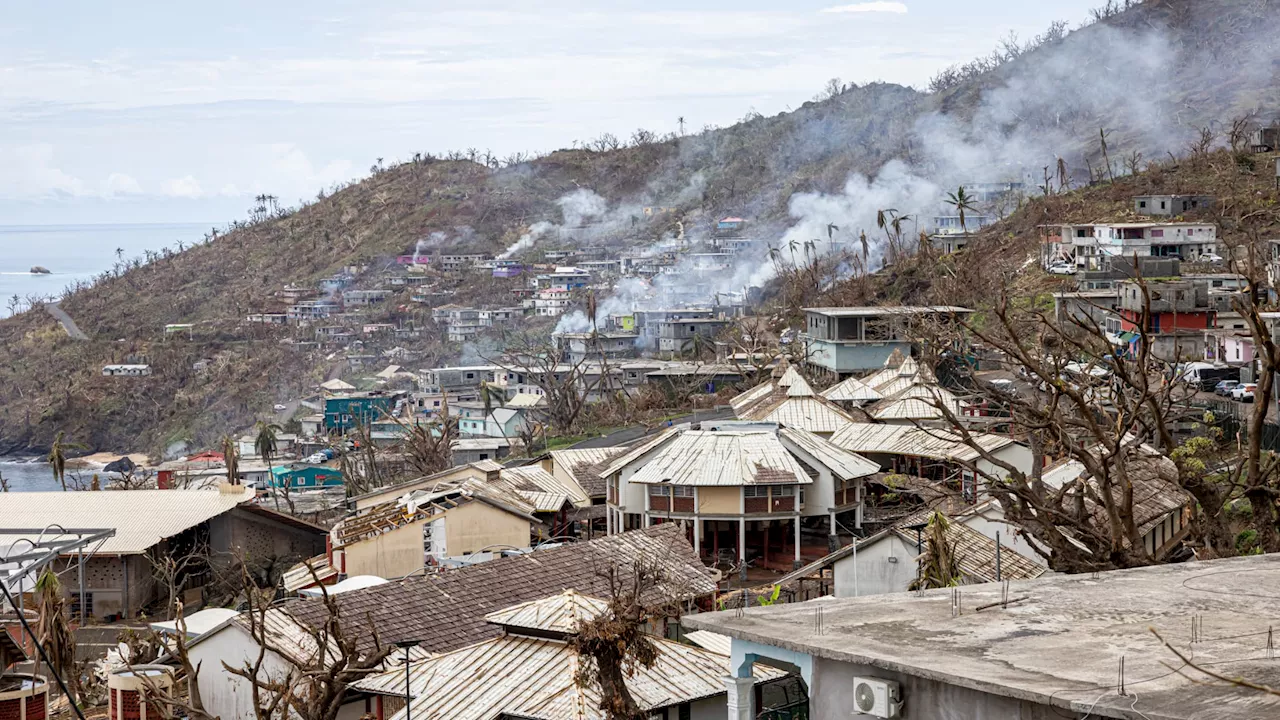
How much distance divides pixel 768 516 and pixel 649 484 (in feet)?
7.72

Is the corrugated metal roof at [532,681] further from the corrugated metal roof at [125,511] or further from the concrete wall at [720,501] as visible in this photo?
the corrugated metal roof at [125,511]

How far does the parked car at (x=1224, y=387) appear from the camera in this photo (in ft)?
126

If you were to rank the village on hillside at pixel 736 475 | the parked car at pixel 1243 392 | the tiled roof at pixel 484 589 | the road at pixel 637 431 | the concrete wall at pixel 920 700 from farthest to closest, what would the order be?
the road at pixel 637 431, the parked car at pixel 1243 392, the tiled roof at pixel 484 589, the village on hillside at pixel 736 475, the concrete wall at pixel 920 700

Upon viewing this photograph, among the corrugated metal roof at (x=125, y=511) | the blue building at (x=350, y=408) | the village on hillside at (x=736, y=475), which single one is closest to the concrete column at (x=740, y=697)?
the village on hillside at (x=736, y=475)

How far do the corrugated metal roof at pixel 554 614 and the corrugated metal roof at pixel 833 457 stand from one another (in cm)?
1497

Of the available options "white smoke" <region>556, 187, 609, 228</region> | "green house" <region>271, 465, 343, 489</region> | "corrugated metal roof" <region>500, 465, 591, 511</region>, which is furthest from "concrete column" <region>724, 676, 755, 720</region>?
"white smoke" <region>556, 187, 609, 228</region>

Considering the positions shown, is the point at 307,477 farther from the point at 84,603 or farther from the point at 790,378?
the point at 84,603

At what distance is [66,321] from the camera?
134500 millimetres

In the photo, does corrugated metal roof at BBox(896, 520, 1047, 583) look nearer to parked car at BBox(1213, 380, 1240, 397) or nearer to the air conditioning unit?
the air conditioning unit

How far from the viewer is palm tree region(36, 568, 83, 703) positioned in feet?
65.9

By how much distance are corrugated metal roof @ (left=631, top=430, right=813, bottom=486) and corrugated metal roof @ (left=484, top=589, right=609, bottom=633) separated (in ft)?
45.2

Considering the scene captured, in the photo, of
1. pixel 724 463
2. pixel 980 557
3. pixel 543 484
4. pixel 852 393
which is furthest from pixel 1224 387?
pixel 980 557

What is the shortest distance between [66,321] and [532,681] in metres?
128

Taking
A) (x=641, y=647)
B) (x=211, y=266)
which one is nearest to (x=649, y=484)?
(x=641, y=647)
